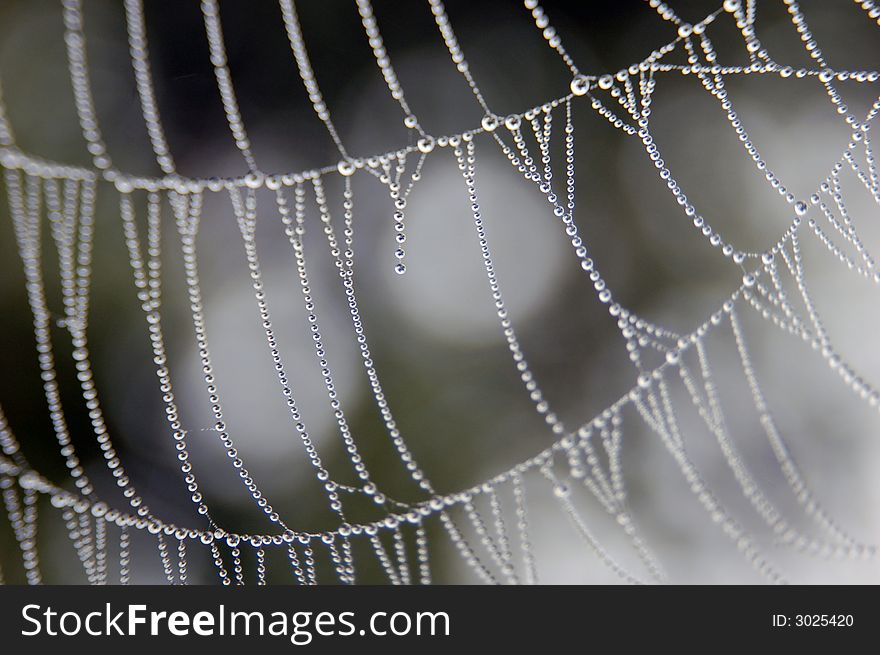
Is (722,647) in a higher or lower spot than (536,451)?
lower

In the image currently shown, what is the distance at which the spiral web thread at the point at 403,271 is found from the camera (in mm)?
1143

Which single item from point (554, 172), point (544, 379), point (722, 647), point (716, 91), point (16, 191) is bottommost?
point (722, 647)

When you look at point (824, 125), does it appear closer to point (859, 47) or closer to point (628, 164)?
point (859, 47)

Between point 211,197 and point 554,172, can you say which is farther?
point 554,172

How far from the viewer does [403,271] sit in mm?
1273

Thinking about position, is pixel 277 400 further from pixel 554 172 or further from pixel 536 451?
pixel 554 172

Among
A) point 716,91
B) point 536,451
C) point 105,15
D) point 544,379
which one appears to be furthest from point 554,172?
point 716,91

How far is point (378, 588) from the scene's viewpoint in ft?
4.28

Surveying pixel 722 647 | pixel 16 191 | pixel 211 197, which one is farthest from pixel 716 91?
pixel 211 197

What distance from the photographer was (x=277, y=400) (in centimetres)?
250

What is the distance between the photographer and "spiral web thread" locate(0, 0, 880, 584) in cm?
114

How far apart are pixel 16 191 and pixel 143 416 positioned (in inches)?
61.4

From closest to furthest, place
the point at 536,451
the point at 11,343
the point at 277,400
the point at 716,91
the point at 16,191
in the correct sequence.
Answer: the point at 16,191
the point at 716,91
the point at 11,343
the point at 277,400
the point at 536,451

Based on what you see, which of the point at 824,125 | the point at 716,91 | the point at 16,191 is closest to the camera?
the point at 16,191
